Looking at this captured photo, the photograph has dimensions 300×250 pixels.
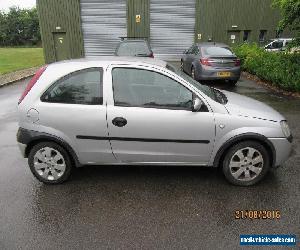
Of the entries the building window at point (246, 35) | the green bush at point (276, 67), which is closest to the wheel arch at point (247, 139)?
the green bush at point (276, 67)

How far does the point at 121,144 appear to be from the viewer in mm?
4172

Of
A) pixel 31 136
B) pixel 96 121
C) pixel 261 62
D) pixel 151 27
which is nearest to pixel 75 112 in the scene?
pixel 96 121

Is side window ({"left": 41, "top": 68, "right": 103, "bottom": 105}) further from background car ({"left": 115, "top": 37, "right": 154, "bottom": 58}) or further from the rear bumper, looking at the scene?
the rear bumper

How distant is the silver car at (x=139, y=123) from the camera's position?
13.2 ft

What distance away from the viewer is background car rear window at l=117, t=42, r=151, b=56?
1098 centimetres

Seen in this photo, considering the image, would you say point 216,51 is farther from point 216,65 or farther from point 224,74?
point 224,74

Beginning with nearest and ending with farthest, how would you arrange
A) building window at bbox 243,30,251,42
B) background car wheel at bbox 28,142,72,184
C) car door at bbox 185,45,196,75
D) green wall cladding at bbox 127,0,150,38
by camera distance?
background car wheel at bbox 28,142,72,184 < car door at bbox 185,45,196,75 < green wall cladding at bbox 127,0,150,38 < building window at bbox 243,30,251,42

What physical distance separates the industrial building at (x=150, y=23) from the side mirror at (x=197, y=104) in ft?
63.5

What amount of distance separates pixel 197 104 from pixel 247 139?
33.7 inches

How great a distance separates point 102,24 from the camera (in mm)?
22219

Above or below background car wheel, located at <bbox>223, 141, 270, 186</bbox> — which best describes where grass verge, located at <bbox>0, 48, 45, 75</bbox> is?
below

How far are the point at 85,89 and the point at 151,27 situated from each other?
19297 millimetres

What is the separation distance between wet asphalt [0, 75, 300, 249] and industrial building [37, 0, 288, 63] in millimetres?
18641

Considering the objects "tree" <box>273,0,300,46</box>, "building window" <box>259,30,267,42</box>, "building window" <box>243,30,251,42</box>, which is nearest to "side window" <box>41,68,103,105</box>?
"tree" <box>273,0,300,46</box>
